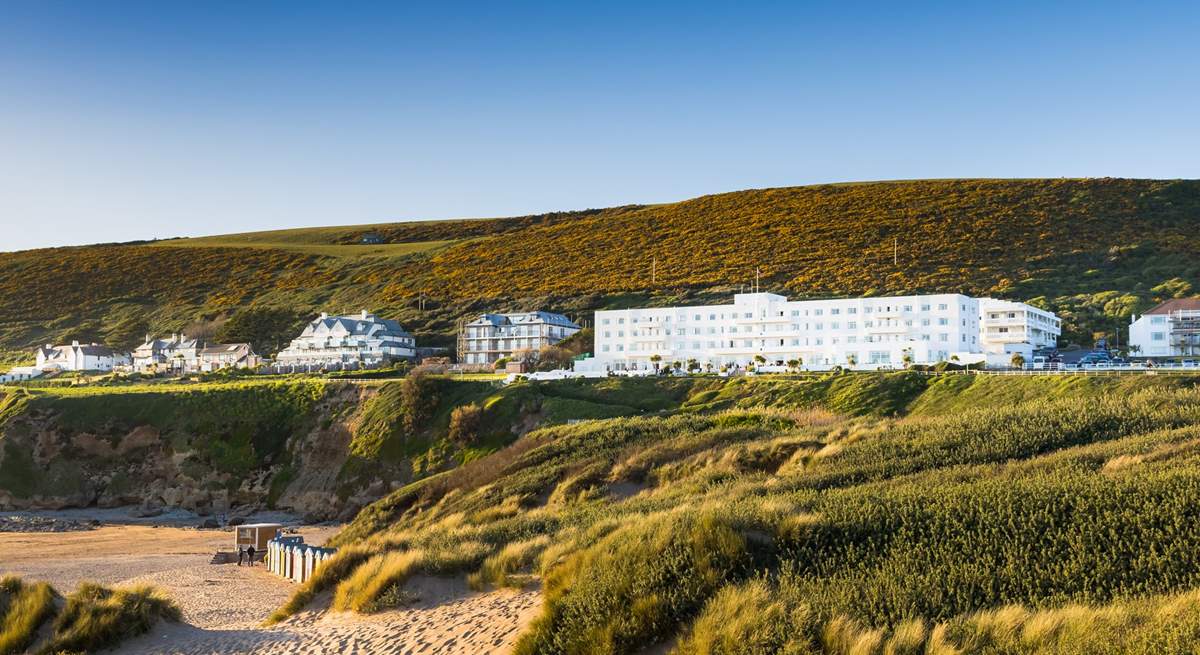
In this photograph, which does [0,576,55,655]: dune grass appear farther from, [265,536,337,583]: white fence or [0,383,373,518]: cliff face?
[0,383,373,518]: cliff face

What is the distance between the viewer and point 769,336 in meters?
83.3

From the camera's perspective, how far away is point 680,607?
12008 millimetres

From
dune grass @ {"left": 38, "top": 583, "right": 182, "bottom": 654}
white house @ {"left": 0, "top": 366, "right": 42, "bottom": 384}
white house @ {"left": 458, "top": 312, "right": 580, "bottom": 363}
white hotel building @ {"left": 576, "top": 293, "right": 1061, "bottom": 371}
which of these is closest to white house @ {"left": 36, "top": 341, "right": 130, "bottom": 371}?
white house @ {"left": 0, "top": 366, "right": 42, "bottom": 384}

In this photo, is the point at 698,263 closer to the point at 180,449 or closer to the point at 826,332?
the point at 826,332

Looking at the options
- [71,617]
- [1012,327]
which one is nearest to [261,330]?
[1012,327]

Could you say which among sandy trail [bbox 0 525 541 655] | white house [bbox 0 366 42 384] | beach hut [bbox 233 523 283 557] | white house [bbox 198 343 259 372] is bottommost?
beach hut [bbox 233 523 283 557]

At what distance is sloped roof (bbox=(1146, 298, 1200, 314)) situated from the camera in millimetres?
80688

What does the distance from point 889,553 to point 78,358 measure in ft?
361

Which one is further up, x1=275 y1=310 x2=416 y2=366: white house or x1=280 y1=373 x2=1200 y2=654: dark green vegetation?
x1=275 y1=310 x2=416 y2=366: white house

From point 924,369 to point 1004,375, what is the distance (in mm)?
9631

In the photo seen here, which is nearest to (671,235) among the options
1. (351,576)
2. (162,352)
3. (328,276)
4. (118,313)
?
(328,276)

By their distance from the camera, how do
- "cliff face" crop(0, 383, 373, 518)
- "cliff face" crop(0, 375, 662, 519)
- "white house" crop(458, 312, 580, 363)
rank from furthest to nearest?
"white house" crop(458, 312, 580, 363), "cliff face" crop(0, 383, 373, 518), "cliff face" crop(0, 375, 662, 519)

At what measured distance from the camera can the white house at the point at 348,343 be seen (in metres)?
99.2

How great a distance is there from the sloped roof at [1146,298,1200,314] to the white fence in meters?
74.6
